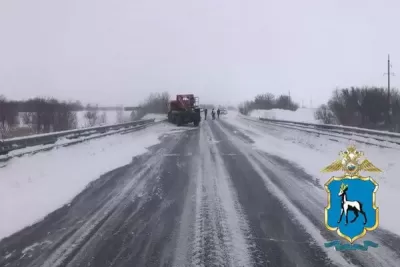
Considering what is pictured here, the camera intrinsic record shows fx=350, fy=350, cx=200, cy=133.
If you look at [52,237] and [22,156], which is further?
[22,156]

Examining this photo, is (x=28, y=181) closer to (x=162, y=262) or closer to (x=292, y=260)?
(x=162, y=262)

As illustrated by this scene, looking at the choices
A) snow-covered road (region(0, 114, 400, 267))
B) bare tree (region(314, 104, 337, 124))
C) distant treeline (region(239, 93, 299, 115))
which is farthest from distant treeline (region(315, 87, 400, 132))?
distant treeline (region(239, 93, 299, 115))

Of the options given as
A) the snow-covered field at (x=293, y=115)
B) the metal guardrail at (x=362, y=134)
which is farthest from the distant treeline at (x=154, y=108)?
the metal guardrail at (x=362, y=134)

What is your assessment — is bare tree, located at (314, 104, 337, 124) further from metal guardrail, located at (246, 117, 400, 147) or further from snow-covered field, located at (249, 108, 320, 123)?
metal guardrail, located at (246, 117, 400, 147)

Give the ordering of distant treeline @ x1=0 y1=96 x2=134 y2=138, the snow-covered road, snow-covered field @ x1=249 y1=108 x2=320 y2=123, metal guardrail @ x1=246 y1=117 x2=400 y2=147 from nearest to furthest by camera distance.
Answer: the snow-covered road < metal guardrail @ x1=246 y1=117 x2=400 y2=147 < distant treeline @ x1=0 y1=96 x2=134 y2=138 < snow-covered field @ x1=249 y1=108 x2=320 y2=123

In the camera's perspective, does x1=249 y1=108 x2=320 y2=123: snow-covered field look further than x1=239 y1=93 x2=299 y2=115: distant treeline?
No

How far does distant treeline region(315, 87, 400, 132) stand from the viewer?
50656 mm

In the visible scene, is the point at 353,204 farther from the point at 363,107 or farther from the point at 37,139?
the point at 363,107

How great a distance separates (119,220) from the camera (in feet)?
20.0

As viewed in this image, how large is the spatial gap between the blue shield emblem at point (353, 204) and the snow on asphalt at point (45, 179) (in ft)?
16.5

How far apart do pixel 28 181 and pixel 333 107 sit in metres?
56.8

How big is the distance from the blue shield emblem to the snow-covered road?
59.2 inches

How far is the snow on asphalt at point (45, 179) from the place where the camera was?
22.2ft

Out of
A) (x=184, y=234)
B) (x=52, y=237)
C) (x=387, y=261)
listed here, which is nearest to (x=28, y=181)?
(x=52, y=237)
